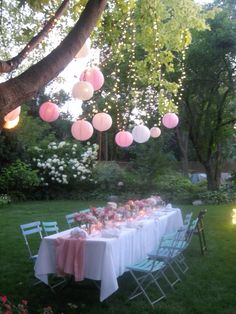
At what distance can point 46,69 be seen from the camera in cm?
285

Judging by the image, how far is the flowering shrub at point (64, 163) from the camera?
53.4ft

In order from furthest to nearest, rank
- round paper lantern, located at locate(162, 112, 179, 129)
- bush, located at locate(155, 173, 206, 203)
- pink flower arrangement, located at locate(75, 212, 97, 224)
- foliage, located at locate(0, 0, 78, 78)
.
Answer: bush, located at locate(155, 173, 206, 203), round paper lantern, located at locate(162, 112, 179, 129), foliage, located at locate(0, 0, 78, 78), pink flower arrangement, located at locate(75, 212, 97, 224)

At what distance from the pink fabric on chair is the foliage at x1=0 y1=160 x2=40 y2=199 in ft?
35.2

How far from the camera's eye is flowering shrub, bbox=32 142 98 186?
16281mm

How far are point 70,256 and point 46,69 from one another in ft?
8.98

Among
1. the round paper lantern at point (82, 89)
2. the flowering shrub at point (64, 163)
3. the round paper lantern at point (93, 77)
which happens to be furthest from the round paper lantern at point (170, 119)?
the flowering shrub at point (64, 163)

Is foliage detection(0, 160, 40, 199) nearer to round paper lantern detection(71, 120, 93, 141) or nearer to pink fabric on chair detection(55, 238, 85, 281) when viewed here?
round paper lantern detection(71, 120, 93, 141)

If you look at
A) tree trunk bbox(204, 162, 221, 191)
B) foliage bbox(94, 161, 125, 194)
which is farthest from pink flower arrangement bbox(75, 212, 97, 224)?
tree trunk bbox(204, 162, 221, 191)

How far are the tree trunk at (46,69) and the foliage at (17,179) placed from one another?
12.6 m

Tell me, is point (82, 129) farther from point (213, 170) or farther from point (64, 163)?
point (213, 170)

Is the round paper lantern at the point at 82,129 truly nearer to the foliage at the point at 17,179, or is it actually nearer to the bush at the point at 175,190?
the bush at the point at 175,190

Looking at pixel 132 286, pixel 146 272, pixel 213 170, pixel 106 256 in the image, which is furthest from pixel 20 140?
pixel 106 256

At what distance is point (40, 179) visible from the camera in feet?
52.8

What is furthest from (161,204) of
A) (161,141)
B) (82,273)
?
(161,141)
